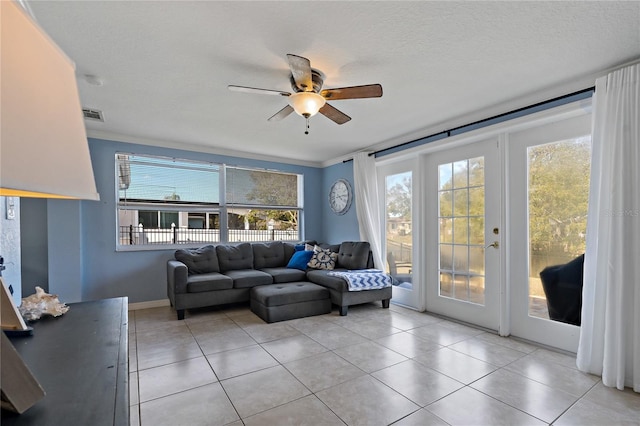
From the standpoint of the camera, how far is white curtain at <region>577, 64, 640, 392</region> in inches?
84.5

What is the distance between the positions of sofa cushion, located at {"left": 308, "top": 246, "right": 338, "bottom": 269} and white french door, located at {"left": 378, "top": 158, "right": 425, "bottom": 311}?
78cm

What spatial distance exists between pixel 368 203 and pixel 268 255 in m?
1.78

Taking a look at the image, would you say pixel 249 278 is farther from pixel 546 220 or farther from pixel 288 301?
pixel 546 220

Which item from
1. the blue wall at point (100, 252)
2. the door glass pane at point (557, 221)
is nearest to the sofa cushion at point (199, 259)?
the blue wall at point (100, 252)

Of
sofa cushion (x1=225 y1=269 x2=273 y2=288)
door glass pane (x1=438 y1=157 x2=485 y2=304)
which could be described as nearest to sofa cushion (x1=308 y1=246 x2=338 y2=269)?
sofa cushion (x1=225 y1=269 x2=273 y2=288)

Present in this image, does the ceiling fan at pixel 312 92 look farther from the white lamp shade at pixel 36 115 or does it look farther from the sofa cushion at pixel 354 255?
the sofa cushion at pixel 354 255

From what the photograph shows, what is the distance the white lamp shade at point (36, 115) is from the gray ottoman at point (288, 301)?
3.14m

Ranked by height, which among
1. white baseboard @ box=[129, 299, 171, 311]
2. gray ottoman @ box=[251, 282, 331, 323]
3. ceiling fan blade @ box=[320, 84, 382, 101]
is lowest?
white baseboard @ box=[129, 299, 171, 311]

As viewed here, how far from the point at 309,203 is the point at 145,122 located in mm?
2978

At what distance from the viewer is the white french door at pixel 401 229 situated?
411 cm

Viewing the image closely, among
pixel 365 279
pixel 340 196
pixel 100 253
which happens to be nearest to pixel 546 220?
pixel 365 279

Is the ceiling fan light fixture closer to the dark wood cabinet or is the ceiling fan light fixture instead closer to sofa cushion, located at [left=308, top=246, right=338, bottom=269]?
the dark wood cabinet

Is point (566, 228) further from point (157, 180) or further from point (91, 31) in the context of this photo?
point (157, 180)

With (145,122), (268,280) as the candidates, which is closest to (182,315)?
(268,280)
